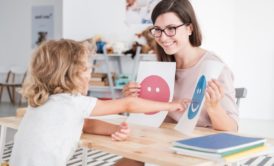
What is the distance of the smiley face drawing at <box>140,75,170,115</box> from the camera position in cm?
167

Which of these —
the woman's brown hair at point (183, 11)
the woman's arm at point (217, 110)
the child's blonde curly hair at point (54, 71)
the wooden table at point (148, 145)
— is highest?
the woman's brown hair at point (183, 11)

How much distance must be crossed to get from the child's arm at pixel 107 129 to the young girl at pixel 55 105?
0.06m

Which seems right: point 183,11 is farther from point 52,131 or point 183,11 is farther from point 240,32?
point 240,32

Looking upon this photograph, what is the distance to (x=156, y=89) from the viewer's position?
166 centimetres

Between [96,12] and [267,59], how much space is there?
258 cm

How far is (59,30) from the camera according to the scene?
325 inches

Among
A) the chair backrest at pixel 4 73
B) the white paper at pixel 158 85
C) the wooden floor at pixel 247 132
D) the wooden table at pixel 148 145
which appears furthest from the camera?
the chair backrest at pixel 4 73

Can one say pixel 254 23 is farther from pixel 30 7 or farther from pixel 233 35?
pixel 30 7

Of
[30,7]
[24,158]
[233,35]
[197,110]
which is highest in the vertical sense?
[30,7]

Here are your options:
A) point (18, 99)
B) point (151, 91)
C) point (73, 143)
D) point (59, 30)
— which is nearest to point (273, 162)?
point (151, 91)

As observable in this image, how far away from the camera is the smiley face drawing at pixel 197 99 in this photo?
4.59 feet

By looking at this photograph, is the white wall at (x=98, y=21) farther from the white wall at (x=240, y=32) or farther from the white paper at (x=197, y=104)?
the white paper at (x=197, y=104)

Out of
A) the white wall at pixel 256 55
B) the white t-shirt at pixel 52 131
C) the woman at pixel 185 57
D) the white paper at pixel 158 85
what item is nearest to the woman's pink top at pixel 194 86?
the woman at pixel 185 57

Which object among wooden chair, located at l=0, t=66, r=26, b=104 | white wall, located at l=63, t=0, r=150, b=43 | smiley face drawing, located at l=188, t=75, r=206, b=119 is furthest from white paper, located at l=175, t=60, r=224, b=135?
wooden chair, located at l=0, t=66, r=26, b=104
